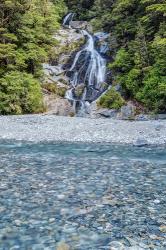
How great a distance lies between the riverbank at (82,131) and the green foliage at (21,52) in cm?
418

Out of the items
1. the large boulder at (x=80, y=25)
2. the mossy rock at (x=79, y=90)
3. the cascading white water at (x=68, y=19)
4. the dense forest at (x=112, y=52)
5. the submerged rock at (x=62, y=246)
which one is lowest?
the submerged rock at (x=62, y=246)

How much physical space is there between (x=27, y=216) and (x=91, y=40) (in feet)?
96.2

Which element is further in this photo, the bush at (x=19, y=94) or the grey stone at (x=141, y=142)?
the bush at (x=19, y=94)

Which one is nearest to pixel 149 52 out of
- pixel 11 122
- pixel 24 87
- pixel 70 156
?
pixel 24 87

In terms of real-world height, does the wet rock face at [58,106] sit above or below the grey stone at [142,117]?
above

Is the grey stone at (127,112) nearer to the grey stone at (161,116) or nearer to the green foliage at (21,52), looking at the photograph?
the grey stone at (161,116)

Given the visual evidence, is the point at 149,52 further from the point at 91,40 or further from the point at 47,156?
the point at 47,156

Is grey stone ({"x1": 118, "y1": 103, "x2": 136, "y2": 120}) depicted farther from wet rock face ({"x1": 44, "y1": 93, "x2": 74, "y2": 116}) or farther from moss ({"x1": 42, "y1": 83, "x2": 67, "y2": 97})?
moss ({"x1": 42, "y1": 83, "x2": 67, "y2": 97})

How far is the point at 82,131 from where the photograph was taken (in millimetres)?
18062

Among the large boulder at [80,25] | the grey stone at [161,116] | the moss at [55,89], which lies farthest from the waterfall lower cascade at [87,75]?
the large boulder at [80,25]

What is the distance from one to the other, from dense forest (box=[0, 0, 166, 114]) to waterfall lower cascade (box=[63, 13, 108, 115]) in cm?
135

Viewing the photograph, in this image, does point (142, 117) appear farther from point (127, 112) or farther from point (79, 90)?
point (79, 90)

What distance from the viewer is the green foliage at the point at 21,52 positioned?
24.7 m

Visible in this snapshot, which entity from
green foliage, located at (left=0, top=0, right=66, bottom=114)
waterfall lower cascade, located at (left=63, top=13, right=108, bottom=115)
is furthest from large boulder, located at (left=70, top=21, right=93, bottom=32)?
green foliage, located at (left=0, top=0, right=66, bottom=114)
